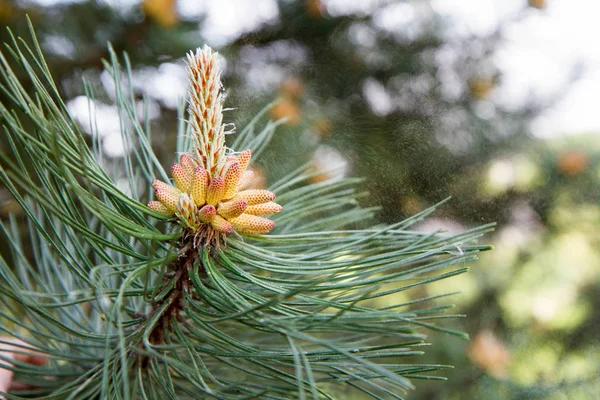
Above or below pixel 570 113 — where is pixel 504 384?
below

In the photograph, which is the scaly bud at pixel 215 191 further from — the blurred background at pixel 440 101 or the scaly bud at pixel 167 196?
the blurred background at pixel 440 101

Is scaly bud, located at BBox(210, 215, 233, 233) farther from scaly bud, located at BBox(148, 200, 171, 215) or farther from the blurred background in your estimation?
the blurred background

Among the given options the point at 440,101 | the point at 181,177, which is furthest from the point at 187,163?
the point at 440,101

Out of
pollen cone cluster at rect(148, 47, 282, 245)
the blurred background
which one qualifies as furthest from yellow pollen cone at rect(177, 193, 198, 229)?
the blurred background

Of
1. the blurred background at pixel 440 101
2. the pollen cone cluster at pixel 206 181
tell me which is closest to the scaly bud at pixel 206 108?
the pollen cone cluster at pixel 206 181

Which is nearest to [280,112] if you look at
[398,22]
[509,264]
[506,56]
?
[398,22]

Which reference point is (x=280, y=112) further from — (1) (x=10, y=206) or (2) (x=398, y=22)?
(1) (x=10, y=206)
